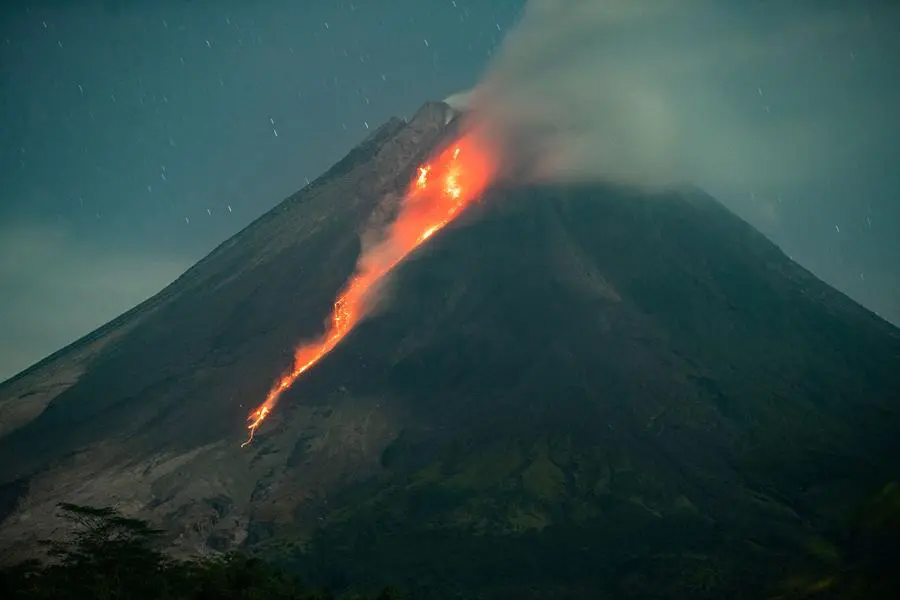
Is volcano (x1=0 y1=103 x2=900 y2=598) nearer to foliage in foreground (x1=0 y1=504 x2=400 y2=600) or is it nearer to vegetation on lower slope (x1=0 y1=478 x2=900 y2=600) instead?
vegetation on lower slope (x1=0 y1=478 x2=900 y2=600)

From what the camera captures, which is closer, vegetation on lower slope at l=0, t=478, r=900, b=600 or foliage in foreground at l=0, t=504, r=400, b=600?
foliage in foreground at l=0, t=504, r=400, b=600

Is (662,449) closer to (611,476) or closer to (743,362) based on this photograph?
(611,476)

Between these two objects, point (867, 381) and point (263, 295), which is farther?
point (263, 295)

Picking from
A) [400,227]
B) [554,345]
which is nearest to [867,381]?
[554,345]

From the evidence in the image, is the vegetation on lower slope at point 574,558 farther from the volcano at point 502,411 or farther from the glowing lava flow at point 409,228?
the glowing lava flow at point 409,228

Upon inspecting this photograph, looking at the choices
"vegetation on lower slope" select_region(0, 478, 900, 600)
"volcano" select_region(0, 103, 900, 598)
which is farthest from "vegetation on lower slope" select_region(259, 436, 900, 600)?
"volcano" select_region(0, 103, 900, 598)

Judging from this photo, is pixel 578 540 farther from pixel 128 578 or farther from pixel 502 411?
pixel 128 578
